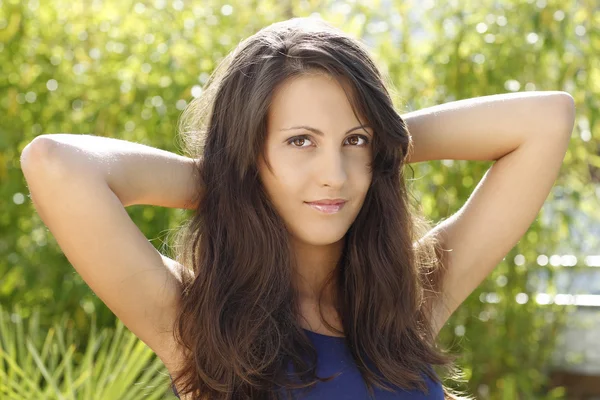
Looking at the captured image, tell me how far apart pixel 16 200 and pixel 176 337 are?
1743 millimetres

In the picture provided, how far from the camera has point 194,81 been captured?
10.6 feet

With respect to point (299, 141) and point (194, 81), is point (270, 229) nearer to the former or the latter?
point (299, 141)

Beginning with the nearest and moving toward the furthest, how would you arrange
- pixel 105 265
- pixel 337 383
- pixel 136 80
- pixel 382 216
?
1. pixel 105 265
2. pixel 337 383
3. pixel 382 216
4. pixel 136 80

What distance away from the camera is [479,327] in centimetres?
361

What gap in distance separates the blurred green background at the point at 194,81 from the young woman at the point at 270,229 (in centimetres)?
132

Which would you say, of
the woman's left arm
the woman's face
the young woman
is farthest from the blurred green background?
the woman's face

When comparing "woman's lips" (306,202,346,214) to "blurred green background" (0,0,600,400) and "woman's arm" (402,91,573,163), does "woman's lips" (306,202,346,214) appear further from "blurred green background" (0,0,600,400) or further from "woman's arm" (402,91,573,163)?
"blurred green background" (0,0,600,400)

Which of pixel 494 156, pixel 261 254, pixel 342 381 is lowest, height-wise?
pixel 342 381

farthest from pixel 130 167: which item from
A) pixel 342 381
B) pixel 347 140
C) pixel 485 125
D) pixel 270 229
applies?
pixel 485 125

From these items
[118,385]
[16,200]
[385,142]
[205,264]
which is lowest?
Result: [118,385]

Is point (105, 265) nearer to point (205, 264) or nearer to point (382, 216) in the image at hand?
point (205, 264)

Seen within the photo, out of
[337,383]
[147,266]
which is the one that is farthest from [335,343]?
[147,266]

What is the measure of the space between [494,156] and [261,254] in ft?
1.94

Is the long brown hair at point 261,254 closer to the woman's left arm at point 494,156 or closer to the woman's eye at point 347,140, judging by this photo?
the woman's eye at point 347,140
